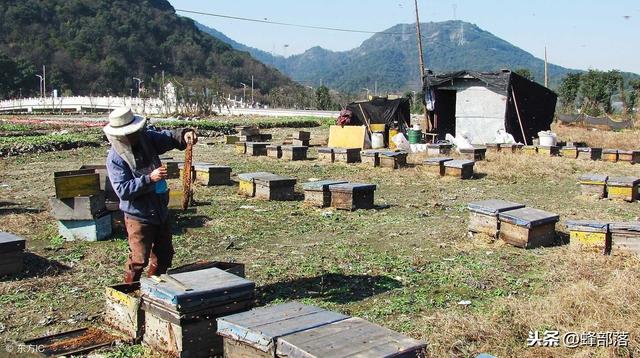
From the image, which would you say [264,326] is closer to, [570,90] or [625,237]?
[625,237]

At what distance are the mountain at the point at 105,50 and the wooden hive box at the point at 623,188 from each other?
82.5 meters

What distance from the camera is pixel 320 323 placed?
415 cm

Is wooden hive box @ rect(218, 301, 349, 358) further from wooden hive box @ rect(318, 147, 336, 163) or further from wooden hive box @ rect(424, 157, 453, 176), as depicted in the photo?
wooden hive box @ rect(318, 147, 336, 163)

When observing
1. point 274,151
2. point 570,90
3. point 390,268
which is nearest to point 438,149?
point 274,151

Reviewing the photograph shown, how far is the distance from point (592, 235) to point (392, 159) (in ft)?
31.7

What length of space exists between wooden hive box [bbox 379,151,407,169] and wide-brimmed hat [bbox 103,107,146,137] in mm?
12309

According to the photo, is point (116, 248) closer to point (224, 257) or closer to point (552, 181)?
point (224, 257)

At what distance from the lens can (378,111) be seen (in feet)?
84.5

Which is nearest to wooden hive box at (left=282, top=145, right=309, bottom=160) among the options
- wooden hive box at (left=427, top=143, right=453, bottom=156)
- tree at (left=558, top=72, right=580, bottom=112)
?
wooden hive box at (left=427, top=143, right=453, bottom=156)

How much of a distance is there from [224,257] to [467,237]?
11.9 feet

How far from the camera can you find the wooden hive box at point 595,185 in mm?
12750

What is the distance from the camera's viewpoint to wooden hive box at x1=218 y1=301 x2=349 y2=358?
12.9 ft

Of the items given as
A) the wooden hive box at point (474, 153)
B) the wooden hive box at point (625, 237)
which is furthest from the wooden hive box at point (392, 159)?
the wooden hive box at point (625, 237)

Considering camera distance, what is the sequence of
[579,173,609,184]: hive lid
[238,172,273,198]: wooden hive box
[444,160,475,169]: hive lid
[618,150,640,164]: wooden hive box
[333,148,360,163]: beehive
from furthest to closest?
[618,150,640,164]: wooden hive box
[333,148,360,163]: beehive
[444,160,475,169]: hive lid
[579,173,609,184]: hive lid
[238,172,273,198]: wooden hive box
